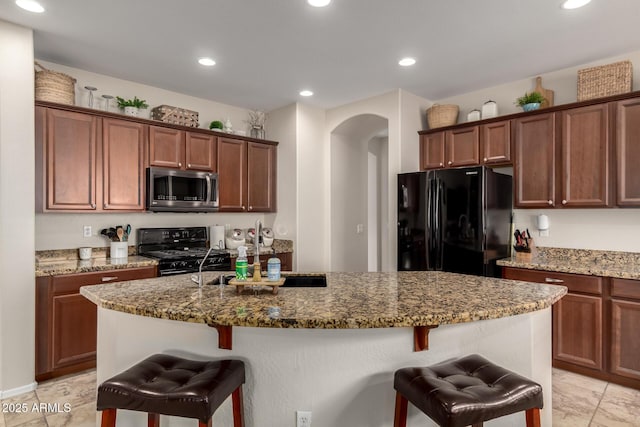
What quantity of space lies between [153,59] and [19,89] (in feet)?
3.43

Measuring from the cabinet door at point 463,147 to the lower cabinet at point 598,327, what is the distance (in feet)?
4.54

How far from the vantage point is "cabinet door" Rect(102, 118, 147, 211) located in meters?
3.38

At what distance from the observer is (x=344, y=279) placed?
7.23 ft

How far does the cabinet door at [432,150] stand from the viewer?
4125mm

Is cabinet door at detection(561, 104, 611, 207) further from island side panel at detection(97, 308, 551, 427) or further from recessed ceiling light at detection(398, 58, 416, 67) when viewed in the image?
island side panel at detection(97, 308, 551, 427)

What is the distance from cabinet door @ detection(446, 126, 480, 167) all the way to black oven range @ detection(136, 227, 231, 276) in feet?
8.94

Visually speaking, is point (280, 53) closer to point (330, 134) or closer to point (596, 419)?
point (330, 134)

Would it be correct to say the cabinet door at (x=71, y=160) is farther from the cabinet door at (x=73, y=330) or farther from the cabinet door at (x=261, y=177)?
the cabinet door at (x=261, y=177)

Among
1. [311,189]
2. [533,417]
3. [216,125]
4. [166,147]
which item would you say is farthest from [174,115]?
[533,417]

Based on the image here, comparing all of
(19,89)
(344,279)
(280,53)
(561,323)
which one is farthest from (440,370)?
(19,89)

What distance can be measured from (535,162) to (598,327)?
5.00ft

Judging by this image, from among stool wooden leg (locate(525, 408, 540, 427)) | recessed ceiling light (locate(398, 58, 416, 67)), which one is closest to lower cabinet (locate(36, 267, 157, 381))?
stool wooden leg (locate(525, 408, 540, 427))

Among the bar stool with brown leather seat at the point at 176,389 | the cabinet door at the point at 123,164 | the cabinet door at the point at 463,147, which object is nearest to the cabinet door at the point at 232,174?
the cabinet door at the point at 123,164

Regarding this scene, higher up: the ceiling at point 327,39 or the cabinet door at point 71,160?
the ceiling at point 327,39
